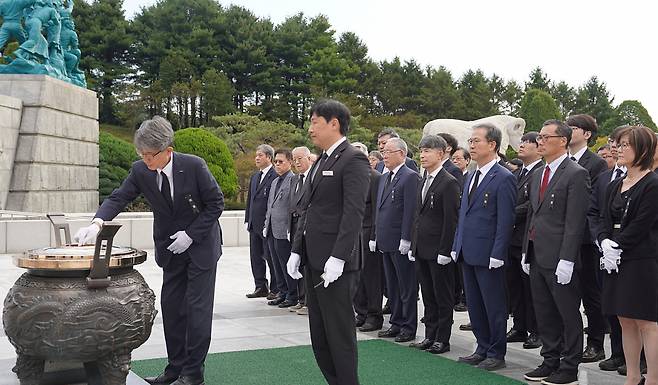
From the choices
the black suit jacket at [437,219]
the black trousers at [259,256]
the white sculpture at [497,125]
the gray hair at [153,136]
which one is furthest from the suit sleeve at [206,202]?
the white sculpture at [497,125]

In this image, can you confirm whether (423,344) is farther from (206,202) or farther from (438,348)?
(206,202)

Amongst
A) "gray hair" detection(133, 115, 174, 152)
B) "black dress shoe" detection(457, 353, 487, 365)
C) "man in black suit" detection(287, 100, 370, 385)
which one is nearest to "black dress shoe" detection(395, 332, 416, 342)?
"black dress shoe" detection(457, 353, 487, 365)

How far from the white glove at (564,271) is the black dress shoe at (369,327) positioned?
93.5 inches

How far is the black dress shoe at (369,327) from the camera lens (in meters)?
6.50

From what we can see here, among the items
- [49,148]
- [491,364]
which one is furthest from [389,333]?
[49,148]

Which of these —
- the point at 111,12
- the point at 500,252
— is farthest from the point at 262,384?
the point at 111,12

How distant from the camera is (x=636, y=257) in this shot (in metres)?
4.23

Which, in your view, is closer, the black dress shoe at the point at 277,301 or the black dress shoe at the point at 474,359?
the black dress shoe at the point at 474,359

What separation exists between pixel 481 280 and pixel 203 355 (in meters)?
2.12

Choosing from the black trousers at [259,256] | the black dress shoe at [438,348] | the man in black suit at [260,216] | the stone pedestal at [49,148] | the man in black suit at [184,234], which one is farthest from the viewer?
the stone pedestal at [49,148]

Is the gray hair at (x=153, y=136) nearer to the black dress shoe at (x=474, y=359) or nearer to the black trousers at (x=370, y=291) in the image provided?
the black dress shoe at (x=474, y=359)

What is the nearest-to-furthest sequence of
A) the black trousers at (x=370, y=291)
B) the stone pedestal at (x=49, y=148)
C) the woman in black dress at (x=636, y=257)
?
the woman in black dress at (x=636, y=257)
the black trousers at (x=370, y=291)
the stone pedestal at (x=49, y=148)

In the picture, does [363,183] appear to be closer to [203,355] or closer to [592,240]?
[203,355]

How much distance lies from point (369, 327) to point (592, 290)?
2022 mm
